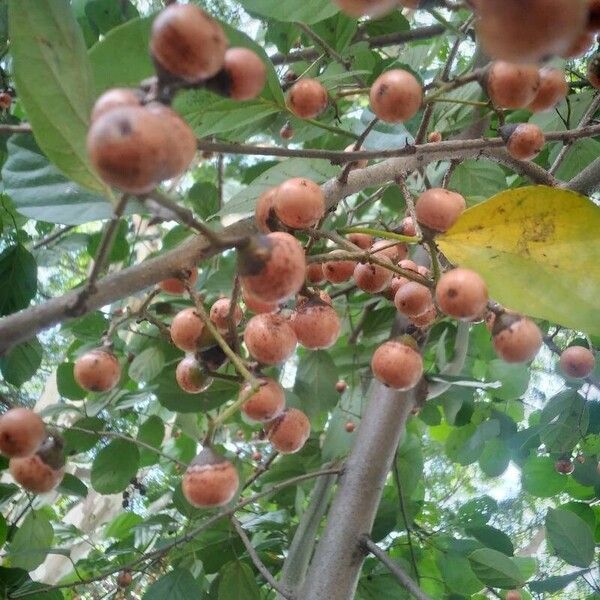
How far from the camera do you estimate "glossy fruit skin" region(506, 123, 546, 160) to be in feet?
2.73

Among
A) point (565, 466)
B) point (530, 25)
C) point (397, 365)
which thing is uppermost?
point (530, 25)

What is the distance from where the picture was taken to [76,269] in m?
2.64

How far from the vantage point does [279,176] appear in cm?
102

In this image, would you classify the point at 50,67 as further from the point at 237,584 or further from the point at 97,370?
the point at 237,584

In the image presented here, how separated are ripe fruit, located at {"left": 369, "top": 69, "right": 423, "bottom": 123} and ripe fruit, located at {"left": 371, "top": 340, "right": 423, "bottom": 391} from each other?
0.27 metres

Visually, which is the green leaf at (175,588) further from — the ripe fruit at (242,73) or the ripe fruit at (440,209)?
the ripe fruit at (242,73)

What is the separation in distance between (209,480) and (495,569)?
3.38 feet

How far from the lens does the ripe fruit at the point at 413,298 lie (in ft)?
2.56

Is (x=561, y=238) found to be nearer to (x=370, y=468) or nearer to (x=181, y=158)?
(x=181, y=158)

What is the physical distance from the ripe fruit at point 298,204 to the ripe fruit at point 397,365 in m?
0.19

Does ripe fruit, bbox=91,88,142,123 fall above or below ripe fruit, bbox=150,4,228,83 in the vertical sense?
below

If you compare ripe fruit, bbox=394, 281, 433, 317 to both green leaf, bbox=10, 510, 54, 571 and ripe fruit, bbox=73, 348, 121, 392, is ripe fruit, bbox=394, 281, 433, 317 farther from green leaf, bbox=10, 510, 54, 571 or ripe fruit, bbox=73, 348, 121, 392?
green leaf, bbox=10, 510, 54, 571

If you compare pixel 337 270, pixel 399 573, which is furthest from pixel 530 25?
pixel 399 573

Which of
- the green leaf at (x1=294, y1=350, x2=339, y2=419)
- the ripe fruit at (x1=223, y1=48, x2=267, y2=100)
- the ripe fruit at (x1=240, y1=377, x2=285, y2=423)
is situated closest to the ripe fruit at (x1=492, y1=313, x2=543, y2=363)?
the ripe fruit at (x1=240, y1=377, x2=285, y2=423)
